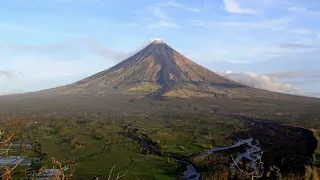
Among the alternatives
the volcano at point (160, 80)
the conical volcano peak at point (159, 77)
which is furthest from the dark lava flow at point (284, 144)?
the conical volcano peak at point (159, 77)

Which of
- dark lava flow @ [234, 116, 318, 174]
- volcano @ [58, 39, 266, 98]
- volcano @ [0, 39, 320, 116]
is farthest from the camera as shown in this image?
volcano @ [58, 39, 266, 98]

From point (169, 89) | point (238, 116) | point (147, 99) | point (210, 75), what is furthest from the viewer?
point (210, 75)

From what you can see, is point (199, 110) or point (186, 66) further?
point (186, 66)

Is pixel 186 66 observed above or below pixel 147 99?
above

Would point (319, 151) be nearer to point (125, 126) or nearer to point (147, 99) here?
point (125, 126)

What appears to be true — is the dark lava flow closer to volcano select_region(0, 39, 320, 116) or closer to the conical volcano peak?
volcano select_region(0, 39, 320, 116)

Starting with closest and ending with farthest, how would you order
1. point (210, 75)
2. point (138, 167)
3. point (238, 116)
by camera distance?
point (138, 167), point (238, 116), point (210, 75)

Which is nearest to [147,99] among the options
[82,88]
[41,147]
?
[82,88]

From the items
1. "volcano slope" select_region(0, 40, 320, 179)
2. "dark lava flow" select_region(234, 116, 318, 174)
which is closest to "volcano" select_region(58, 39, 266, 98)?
"volcano slope" select_region(0, 40, 320, 179)
